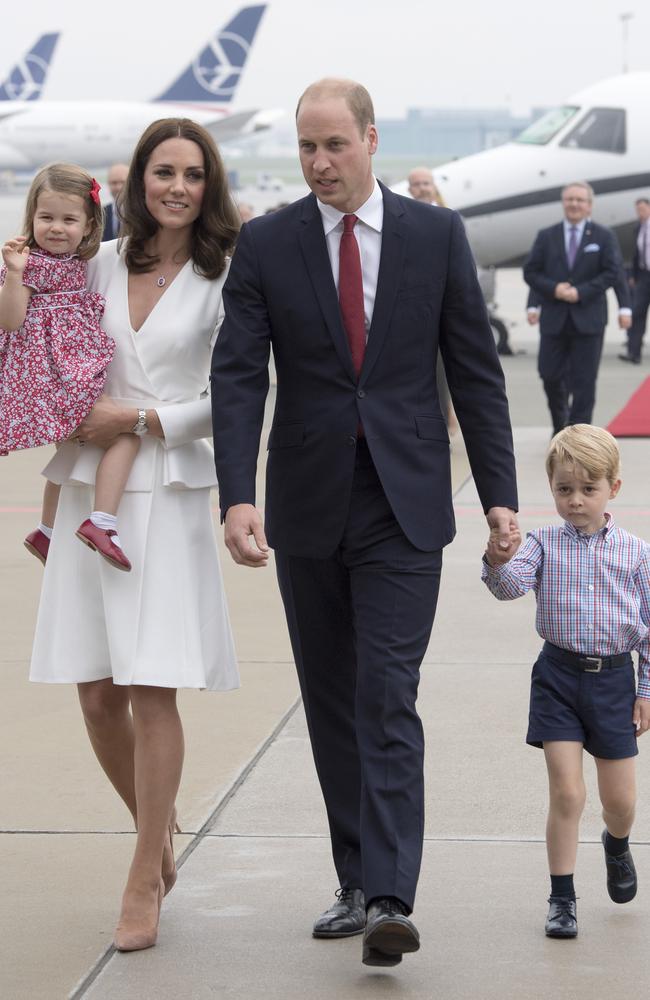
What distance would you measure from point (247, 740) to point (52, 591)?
1649 mm

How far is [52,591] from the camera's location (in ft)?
12.1

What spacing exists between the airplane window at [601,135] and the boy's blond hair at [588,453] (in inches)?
655

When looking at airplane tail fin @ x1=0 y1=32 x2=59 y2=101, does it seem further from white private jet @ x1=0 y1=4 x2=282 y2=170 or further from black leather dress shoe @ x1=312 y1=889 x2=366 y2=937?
black leather dress shoe @ x1=312 y1=889 x2=366 y2=937

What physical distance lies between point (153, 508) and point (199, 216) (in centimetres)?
67

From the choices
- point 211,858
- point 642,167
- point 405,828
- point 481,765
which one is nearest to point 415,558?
point 405,828

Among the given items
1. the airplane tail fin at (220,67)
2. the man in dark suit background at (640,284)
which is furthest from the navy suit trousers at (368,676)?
the airplane tail fin at (220,67)

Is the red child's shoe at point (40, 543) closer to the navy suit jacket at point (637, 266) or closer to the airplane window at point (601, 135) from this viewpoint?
the navy suit jacket at point (637, 266)

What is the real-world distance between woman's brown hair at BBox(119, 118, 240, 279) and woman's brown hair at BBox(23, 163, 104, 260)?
7cm

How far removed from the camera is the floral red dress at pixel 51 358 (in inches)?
140

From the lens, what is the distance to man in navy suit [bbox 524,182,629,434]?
11.3m

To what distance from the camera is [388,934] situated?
323cm

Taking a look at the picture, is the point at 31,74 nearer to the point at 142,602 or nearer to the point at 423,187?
the point at 423,187

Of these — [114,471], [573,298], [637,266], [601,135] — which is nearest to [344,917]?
[114,471]

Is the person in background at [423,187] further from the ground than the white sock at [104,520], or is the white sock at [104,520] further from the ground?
the person in background at [423,187]
